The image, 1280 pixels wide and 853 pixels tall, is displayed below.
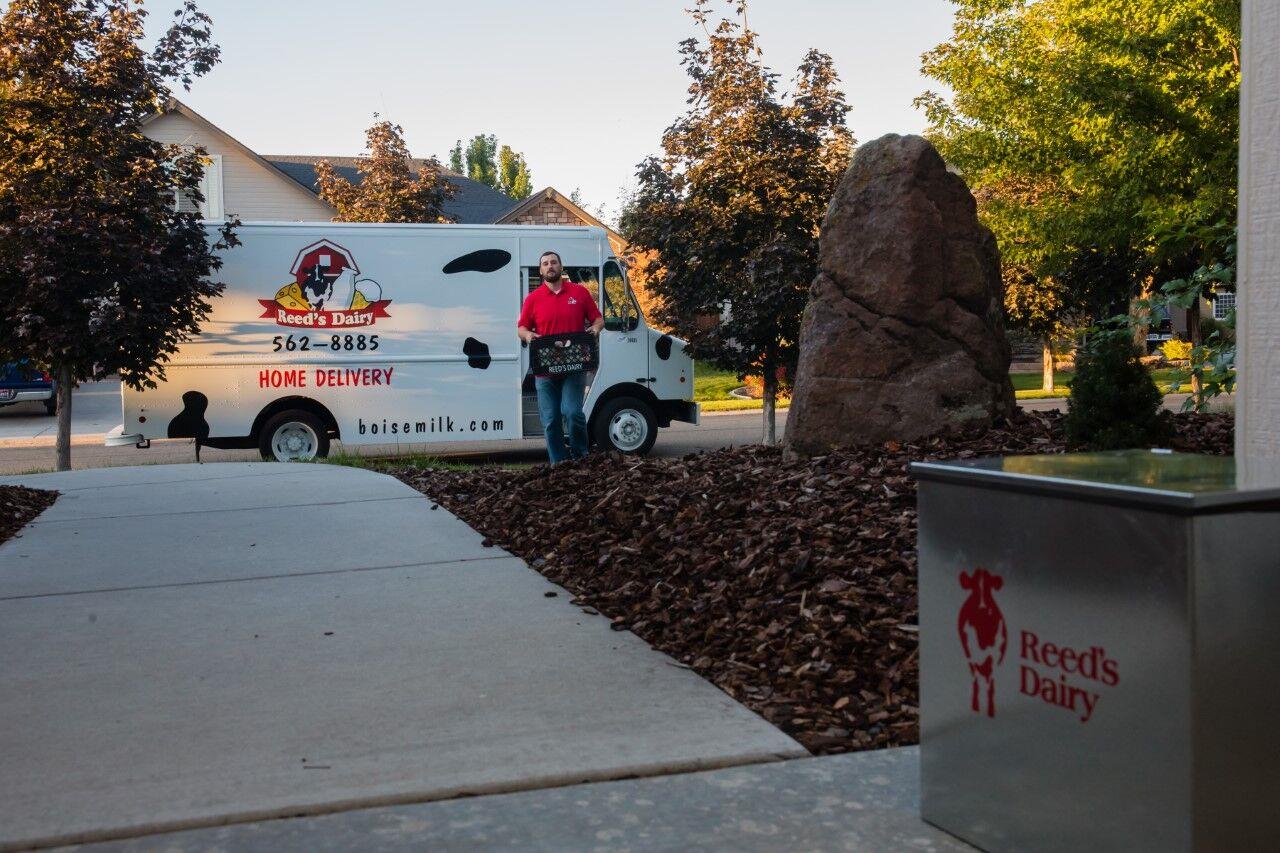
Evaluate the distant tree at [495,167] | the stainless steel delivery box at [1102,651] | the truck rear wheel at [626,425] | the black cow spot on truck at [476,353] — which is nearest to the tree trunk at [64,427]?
the black cow spot on truck at [476,353]

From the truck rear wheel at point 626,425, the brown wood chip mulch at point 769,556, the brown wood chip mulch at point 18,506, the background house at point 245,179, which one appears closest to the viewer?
the brown wood chip mulch at point 769,556

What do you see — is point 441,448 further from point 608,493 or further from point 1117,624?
point 1117,624

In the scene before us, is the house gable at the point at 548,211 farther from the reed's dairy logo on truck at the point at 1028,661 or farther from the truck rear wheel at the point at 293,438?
the reed's dairy logo on truck at the point at 1028,661

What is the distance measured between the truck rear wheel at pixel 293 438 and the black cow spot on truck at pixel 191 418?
67 centimetres

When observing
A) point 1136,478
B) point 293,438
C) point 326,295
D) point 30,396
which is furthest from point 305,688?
point 30,396

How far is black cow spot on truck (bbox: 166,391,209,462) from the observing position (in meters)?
14.2

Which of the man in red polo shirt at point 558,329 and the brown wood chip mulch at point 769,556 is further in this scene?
the man in red polo shirt at point 558,329

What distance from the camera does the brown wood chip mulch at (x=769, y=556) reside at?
416 centimetres

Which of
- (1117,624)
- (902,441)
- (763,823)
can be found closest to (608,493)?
(902,441)

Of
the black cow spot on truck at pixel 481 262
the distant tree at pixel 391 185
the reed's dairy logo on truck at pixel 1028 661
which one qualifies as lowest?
the reed's dairy logo on truck at pixel 1028 661

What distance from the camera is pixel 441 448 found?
19.0 m

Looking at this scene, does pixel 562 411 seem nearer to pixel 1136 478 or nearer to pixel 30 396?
pixel 1136 478

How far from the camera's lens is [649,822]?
310cm

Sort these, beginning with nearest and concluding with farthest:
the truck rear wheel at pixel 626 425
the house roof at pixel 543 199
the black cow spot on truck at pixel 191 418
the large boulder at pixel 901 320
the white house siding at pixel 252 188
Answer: the large boulder at pixel 901 320, the black cow spot on truck at pixel 191 418, the truck rear wheel at pixel 626 425, the white house siding at pixel 252 188, the house roof at pixel 543 199
